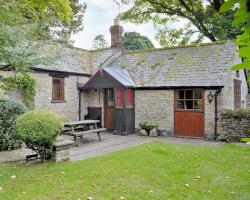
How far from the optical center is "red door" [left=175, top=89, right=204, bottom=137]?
1454cm

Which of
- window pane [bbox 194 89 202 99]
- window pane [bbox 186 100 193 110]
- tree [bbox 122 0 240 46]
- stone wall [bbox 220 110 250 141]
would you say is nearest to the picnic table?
window pane [bbox 186 100 193 110]

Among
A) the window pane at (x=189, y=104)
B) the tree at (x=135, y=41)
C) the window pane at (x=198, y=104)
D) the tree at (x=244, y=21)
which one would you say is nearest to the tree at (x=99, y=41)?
the tree at (x=135, y=41)

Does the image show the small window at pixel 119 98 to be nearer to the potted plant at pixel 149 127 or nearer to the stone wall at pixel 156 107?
the stone wall at pixel 156 107

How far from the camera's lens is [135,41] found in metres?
41.5

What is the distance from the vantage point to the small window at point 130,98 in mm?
16250

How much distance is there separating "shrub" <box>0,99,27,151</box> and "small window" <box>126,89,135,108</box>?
21.6 feet

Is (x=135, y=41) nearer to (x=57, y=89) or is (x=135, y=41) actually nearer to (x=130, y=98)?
(x=130, y=98)

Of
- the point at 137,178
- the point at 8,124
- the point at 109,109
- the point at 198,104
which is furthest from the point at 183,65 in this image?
the point at 137,178

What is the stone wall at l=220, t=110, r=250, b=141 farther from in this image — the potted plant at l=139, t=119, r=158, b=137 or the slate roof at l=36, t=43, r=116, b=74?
the slate roof at l=36, t=43, r=116, b=74

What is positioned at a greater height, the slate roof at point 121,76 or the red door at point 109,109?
the slate roof at point 121,76

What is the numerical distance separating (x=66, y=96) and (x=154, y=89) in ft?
17.4

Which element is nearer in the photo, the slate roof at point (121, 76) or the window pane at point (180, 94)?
the window pane at point (180, 94)

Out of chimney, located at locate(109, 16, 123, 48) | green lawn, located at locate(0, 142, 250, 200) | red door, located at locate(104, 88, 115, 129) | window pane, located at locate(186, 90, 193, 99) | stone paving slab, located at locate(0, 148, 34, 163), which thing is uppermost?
chimney, located at locate(109, 16, 123, 48)

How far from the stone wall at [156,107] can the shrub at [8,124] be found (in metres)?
7.23
